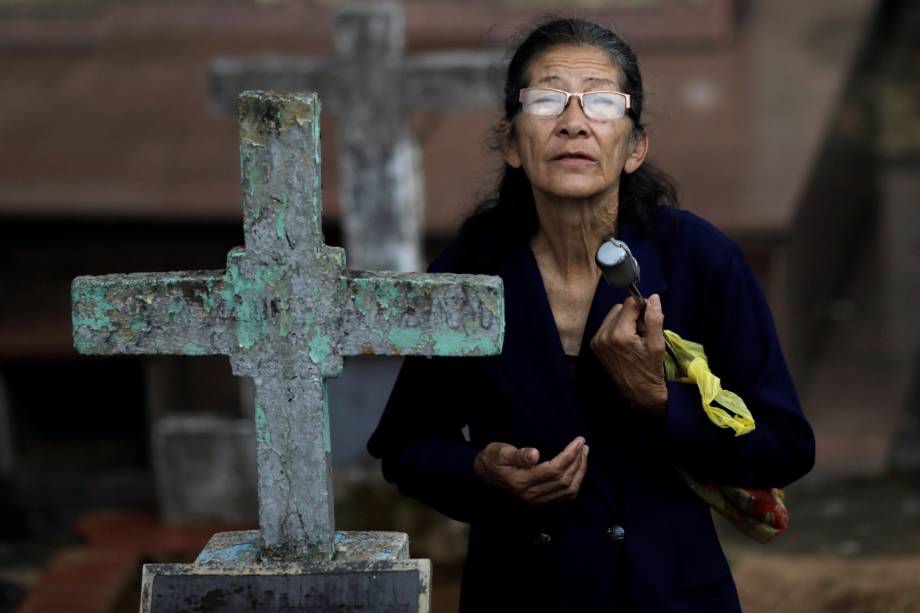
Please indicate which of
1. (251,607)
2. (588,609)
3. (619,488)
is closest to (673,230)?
(619,488)

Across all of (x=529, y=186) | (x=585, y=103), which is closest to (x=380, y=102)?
(x=529, y=186)

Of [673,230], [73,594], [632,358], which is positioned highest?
[673,230]

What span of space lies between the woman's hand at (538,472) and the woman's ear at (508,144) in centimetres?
52

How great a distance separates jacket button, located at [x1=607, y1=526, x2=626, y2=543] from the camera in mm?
2777

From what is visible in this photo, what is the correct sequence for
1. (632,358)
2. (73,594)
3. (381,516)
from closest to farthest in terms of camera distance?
(632,358) < (73,594) < (381,516)

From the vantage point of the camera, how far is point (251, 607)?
2695 mm

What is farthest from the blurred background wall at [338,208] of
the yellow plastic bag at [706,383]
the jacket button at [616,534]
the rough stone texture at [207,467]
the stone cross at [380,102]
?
the yellow plastic bag at [706,383]

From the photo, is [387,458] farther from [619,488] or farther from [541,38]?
[541,38]

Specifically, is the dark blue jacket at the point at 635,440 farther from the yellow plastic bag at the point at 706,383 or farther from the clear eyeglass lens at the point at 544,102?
the clear eyeglass lens at the point at 544,102

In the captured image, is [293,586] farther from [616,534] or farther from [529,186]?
[529,186]

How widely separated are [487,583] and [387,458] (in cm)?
30

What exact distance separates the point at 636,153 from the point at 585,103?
6.9 inches

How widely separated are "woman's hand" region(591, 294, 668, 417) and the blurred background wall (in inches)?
132

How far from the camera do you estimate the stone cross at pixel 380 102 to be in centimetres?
634
